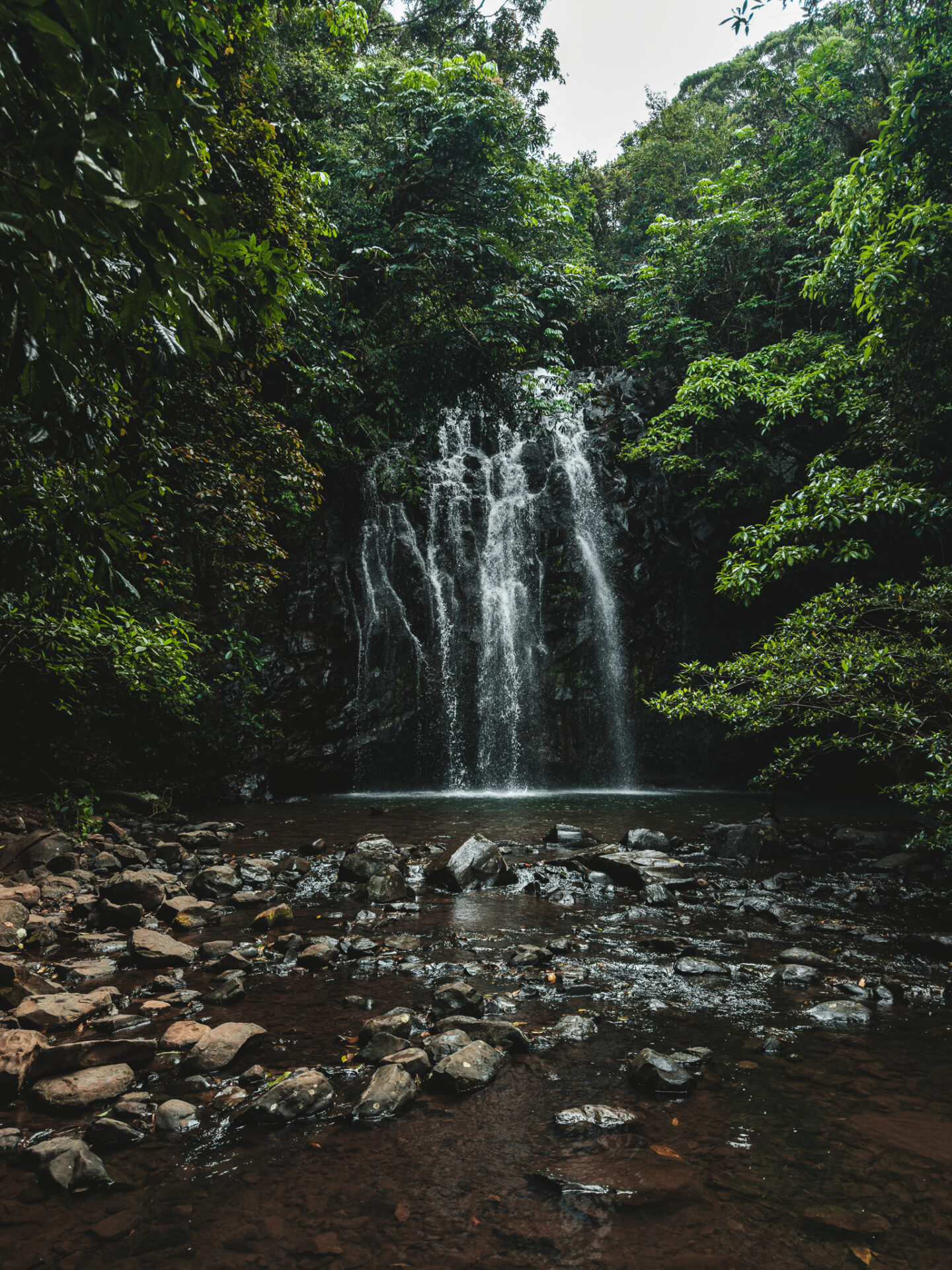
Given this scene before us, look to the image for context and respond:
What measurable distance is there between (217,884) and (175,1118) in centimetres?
322

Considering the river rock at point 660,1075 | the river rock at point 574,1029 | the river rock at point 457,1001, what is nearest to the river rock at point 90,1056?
the river rock at point 457,1001

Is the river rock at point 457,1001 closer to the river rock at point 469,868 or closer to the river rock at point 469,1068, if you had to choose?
the river rock at point 469,1068

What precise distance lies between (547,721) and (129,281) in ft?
43.3

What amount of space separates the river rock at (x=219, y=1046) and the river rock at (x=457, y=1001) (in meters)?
0.83

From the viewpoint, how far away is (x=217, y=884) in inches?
207

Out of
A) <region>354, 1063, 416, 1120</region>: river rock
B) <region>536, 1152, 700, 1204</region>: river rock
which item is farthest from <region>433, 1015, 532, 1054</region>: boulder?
<region>536, 1152, 700, 1204</region>: river rock

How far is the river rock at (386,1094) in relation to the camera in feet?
7.62

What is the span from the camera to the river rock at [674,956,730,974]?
3670 millimetres

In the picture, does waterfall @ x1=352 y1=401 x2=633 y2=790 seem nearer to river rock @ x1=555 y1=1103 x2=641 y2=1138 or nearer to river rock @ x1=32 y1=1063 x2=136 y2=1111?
river rock @ x1=32 y1=1063 x2=136 y2=1111

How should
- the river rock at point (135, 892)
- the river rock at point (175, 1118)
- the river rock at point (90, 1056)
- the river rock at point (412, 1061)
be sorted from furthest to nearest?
the river rock at point (135, 892) < the river rock at point (412, 1061) < the river rock at point (90, 1056) < the river rock at point (175, 1118)

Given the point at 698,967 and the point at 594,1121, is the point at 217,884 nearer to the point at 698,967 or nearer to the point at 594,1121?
the point at 698,967

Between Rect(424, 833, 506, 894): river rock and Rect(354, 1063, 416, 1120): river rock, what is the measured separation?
9.66 feet

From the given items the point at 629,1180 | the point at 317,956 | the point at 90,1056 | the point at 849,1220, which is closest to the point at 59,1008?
the point at 90,1056

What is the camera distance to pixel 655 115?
2569 cm
